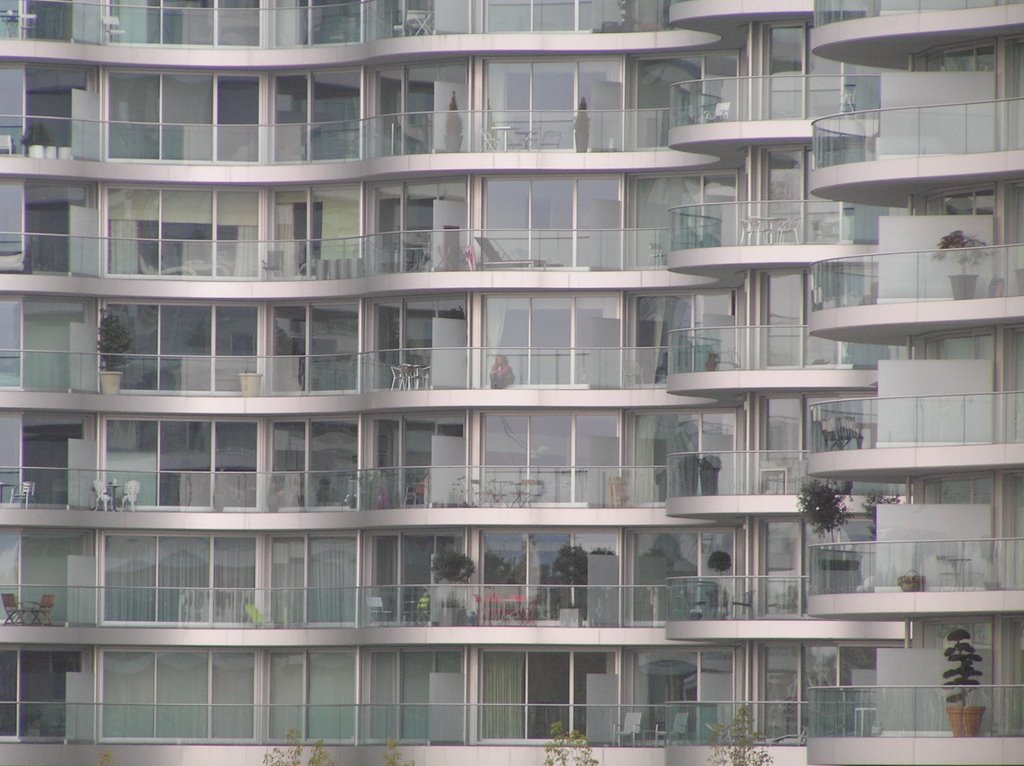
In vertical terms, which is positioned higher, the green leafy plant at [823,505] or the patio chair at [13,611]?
the green leafy plant at [823,505]

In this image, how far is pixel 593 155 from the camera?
2815 inches

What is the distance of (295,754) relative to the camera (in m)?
68.9

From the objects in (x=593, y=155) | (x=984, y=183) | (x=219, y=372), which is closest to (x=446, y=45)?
(x=593, y=155)

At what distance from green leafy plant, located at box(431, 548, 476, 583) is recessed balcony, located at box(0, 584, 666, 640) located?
0.34 m

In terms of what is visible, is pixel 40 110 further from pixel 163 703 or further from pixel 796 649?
pixel 796 649

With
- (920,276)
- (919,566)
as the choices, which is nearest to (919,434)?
(919,566)

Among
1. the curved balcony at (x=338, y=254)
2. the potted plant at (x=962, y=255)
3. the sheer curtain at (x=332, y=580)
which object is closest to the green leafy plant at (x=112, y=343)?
the curved balcony at (x=338, y=254)

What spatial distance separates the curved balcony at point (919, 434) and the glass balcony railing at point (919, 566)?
1.42 metres

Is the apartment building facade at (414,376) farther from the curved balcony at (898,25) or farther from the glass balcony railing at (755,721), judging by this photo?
the curved balcony at (898,25)

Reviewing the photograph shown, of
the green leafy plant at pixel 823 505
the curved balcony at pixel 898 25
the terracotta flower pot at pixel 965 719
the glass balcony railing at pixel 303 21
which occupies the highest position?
the glass balcony railing at pixel 303 21

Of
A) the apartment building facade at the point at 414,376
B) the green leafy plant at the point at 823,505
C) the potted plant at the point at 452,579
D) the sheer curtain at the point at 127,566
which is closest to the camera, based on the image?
the green leafy plant at the point at 823,505

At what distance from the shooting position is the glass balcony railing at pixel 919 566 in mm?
54688

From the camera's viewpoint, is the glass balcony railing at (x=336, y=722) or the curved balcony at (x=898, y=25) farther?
the glass balcony railing at (x=336, y=722)

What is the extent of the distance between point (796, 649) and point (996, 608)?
1322 centimetres
